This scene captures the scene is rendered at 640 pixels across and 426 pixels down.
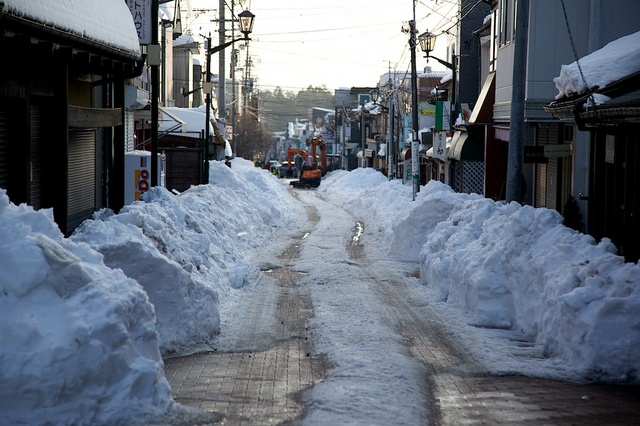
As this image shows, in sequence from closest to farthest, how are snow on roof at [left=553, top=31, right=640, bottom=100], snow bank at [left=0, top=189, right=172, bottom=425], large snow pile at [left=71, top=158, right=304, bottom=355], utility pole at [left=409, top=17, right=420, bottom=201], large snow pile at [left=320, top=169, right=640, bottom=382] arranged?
snow bank at [left=0, top=189, right=172, bottom=425] → large snow pile at [left=320, top=169, right=640, bottom=382] → large snow pile at [left=71, top=158, right=304, bottom=355] → snow on roof at [left=553, top=31, right=640, bottom=100] → utility pole at [left=409, top=17, right=420, bottom=201]

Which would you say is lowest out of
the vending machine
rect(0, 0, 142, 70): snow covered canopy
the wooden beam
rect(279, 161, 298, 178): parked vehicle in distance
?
rect(279, 161, 298, 178): parked vehicle in distance

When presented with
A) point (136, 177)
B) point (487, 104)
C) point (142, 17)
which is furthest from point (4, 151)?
point (487, 104)

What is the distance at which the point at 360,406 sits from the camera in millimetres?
8234

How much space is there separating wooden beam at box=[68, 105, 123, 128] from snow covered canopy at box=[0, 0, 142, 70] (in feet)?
3.47

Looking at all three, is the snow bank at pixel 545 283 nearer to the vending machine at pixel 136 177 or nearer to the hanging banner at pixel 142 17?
the vending machine at pixel 136 177

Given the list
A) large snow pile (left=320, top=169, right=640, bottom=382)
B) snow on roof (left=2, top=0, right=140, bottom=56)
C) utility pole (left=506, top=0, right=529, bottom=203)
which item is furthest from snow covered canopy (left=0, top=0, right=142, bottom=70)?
utility pole (left=506, top=0, right=529, bottom=203)

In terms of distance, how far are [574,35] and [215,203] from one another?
1098 cm

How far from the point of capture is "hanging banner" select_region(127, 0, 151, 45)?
20.2 meters

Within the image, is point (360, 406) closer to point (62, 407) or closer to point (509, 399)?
point (509, 399)

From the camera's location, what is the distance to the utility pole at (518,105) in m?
16.6

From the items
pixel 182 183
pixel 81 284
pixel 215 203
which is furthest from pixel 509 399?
pixel 182 183

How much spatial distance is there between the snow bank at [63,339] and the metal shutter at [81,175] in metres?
8.89

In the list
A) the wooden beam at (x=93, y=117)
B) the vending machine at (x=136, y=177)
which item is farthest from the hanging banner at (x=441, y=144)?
the wooden beam at (x=93, y=117)

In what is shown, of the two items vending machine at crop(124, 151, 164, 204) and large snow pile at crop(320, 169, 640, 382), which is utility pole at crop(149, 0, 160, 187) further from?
large snow pile at crop(320, 169, 640, 382)
